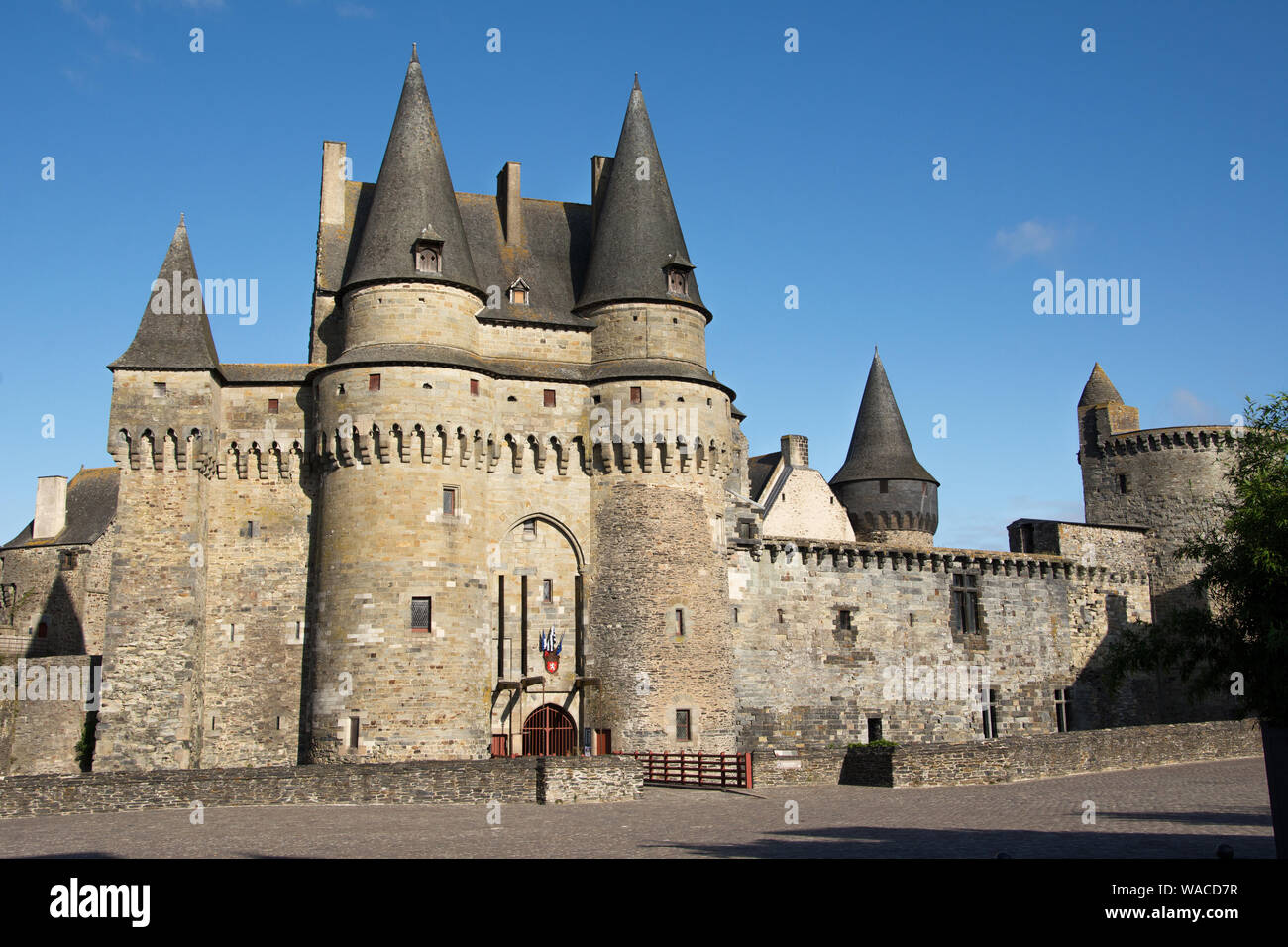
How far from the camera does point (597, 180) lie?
3591 cm

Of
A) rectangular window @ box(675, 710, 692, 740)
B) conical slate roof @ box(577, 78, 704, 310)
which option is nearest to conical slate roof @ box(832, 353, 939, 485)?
conical slate roof @ box(577, 78, 704, 310)

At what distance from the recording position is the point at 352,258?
3275 cm

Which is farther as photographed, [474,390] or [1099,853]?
[474,390]

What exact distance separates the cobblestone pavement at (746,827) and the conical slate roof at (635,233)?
564 inches

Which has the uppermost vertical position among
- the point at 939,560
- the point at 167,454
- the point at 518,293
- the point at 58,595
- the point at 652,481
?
the point at 518,293

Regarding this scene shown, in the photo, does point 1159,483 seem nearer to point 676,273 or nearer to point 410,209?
point 676,273

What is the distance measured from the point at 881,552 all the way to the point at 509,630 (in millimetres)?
13353

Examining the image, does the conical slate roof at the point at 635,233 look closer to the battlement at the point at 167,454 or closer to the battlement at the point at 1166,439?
the battlement at the point at 167,454

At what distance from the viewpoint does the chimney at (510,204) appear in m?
34.7

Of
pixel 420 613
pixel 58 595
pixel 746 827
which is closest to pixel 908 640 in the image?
pixel 420 613

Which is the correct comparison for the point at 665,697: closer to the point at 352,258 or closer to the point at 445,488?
the point at 445,488

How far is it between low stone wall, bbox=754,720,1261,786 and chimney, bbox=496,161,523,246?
16.9 metres

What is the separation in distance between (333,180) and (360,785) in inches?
752
